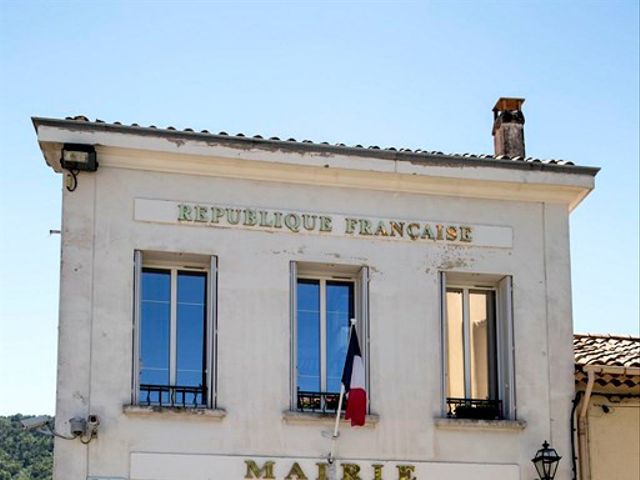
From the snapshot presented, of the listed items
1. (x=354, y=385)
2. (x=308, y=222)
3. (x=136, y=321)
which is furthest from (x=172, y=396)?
(x=308, y=222)

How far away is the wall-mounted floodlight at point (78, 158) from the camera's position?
17172 mm

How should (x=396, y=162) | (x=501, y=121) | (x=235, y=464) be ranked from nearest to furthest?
(x=235, y=464)
(x=396, y=162)
(x=501, y=121)

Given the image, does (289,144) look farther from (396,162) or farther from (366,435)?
(366,435)

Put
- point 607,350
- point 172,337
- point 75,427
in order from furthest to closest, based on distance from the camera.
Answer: point 607,350 < point 172,337 < point 75,427

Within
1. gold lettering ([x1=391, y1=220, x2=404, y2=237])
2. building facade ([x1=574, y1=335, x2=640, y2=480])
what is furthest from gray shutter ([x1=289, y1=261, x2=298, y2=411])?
building facade ([x1=574, y1=335, x2=640, y2=480])

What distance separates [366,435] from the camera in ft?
58.2

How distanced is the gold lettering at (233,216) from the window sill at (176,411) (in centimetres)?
241

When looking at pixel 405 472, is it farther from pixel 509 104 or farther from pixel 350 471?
pixel 509 104

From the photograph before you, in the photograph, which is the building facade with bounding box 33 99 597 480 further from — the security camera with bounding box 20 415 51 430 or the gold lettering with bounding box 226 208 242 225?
the security camera with bounding box 20 415 51 430

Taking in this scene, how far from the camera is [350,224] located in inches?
723

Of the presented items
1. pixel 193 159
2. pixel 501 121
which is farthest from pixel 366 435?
pixel 501 121

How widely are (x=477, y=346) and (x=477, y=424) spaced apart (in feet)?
4.33

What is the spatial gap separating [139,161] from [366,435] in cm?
451

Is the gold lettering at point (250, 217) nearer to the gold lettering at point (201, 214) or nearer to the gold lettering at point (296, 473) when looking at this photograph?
the gold lettering at point (201, 214)
